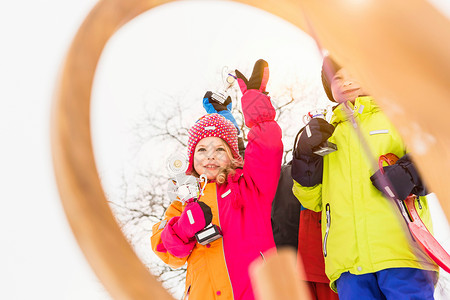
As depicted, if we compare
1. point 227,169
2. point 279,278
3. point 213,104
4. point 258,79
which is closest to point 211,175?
point 227,169

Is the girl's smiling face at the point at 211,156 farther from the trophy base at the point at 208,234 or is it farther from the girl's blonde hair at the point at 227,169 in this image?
the trophy base at the point at 208,234

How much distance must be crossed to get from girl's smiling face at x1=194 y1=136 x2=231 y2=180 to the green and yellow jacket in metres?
0.25

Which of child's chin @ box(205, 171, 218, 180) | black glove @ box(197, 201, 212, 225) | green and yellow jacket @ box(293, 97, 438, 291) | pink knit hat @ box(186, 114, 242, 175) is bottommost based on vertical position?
green and yellow jacket @ box(293, 97, 438, 291)

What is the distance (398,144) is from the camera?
1.07 meters

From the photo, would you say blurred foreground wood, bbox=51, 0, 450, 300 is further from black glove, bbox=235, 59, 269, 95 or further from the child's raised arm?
black glove, bbox=235, 59, 269, 95

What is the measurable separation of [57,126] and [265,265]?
0.40 meters

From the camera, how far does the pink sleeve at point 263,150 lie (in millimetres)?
1249

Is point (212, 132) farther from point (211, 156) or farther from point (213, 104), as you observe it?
point (213, 104)

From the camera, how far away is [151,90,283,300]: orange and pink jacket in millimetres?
1135

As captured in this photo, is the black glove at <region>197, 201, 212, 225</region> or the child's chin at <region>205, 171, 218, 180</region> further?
the child's chin at <region>205, 171, 218, 180</region>

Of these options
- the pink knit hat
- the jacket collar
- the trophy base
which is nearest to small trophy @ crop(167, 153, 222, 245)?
the trophy base

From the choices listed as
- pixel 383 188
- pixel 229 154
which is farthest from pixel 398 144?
pixel 229 154

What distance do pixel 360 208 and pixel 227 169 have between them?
0.41 meters

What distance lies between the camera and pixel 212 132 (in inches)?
53.5
